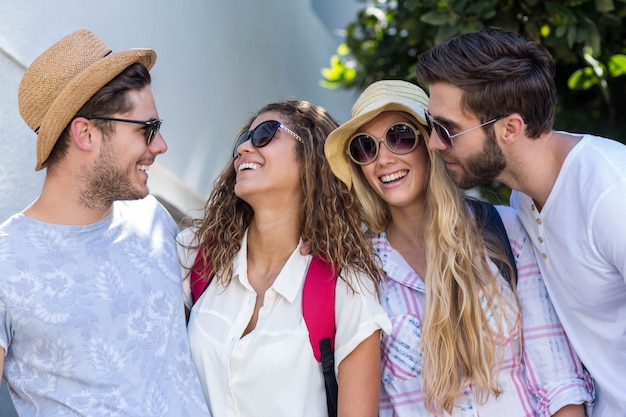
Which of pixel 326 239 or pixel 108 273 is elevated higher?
pixel 108 273

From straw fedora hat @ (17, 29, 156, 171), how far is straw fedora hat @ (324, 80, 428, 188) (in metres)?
0.92

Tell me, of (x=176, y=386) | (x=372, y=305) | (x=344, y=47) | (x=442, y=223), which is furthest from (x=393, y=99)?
(x=344, y=47)

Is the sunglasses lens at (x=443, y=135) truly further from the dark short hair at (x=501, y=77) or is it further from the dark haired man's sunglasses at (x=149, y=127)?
the dark haired man's sunglasses at (x=149, y=127)

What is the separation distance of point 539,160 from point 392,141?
2.01 ft

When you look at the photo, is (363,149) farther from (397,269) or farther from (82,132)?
(82,132)

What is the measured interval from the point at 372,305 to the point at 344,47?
3.30 metres

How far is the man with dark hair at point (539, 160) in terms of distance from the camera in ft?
9.53

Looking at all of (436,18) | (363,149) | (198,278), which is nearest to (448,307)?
(363,149)

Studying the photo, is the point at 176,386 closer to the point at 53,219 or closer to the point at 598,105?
the point at 53,219

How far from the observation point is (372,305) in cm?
314

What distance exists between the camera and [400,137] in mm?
3385

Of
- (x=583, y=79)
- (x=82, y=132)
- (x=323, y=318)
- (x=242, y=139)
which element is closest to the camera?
(x=82, y=132)

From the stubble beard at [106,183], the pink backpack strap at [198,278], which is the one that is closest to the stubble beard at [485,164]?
the pink backpack strap at [198,278]

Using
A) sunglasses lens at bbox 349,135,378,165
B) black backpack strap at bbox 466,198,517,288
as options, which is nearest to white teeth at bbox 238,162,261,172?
sunglasses lens at bbox 349,135,378,165
